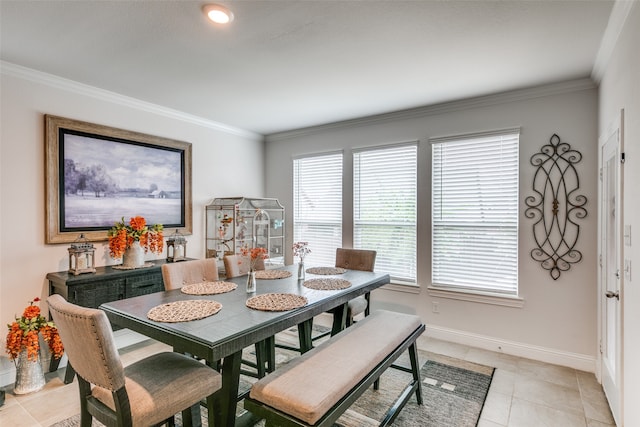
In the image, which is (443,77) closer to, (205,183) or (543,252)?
(543,252)

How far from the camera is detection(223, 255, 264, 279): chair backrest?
10.6ft

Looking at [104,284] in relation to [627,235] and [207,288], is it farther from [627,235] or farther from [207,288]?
[627,235]

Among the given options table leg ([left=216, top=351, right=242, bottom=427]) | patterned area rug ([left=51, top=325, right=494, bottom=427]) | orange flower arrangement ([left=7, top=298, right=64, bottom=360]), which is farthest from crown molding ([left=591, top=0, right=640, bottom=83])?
orange flower arrangement ([left=7, top=298, right=64, bottom=360])

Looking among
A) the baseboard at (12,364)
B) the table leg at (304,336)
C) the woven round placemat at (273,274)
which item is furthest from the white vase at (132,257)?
the table leg at (304,336)

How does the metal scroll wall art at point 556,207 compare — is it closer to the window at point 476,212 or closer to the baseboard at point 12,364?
the window at point 476,212

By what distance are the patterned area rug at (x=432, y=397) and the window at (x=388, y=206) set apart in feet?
3.86

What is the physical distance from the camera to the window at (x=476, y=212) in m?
3.53

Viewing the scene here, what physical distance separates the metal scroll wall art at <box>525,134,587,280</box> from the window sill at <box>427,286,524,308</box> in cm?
45

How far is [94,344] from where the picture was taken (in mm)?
1502

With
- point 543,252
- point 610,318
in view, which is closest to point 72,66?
point 543,252

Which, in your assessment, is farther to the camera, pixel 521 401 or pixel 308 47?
pixel 521 401

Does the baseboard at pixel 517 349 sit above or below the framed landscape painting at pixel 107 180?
below

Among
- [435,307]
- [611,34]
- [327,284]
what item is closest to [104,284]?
[327,284]

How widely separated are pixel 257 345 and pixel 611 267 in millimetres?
2871
